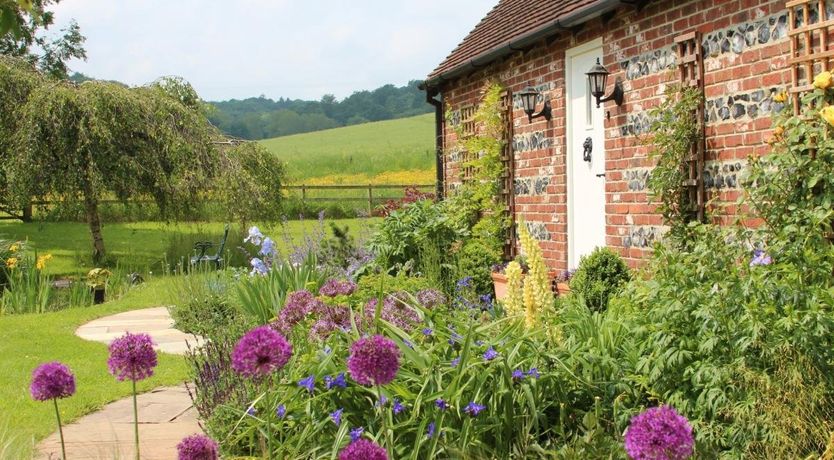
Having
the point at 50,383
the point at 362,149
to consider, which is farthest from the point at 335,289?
Result: the point at 362,149

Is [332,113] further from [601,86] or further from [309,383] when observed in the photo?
[309,383]

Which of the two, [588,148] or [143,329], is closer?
[588,148]

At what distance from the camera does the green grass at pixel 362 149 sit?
39.2 meters

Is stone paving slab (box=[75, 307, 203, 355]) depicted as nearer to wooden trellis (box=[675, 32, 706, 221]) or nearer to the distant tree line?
wooden trellis (box=[675, 32, 706, 221])

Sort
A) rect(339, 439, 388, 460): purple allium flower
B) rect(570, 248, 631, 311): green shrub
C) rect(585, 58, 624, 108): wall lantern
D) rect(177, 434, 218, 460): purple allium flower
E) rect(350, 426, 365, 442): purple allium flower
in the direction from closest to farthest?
rect(339, 439, 388, 460): purple allium flower < rect(177, 434, 218, 460): purple allium flower < rect(350, 426, 365, 442): purple allium flower < rect(570, 248, 631, 311): green shrub < rect(585, 58, 624, 108): wall lantern

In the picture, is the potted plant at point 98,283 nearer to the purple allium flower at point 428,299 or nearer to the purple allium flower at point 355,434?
the purple allium flower at point 428,299

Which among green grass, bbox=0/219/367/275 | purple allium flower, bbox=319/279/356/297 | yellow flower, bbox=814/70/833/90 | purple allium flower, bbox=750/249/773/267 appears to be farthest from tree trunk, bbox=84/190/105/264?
yellow flower, bbox=814/70/833/90

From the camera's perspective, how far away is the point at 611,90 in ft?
25.1

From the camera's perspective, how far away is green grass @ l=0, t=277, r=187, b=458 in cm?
496

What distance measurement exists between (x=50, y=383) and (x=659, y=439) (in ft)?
5.44

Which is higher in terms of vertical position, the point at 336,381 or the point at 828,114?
the point at 828,114

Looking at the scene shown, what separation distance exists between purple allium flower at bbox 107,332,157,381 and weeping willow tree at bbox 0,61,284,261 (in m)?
13.0

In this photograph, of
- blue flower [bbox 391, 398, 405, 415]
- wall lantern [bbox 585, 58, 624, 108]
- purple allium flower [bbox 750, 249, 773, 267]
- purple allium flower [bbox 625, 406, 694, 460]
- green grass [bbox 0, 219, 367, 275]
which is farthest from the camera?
green grass [bbox 0, 219, 367, 275]

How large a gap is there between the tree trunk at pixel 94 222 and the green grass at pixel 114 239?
34cm
